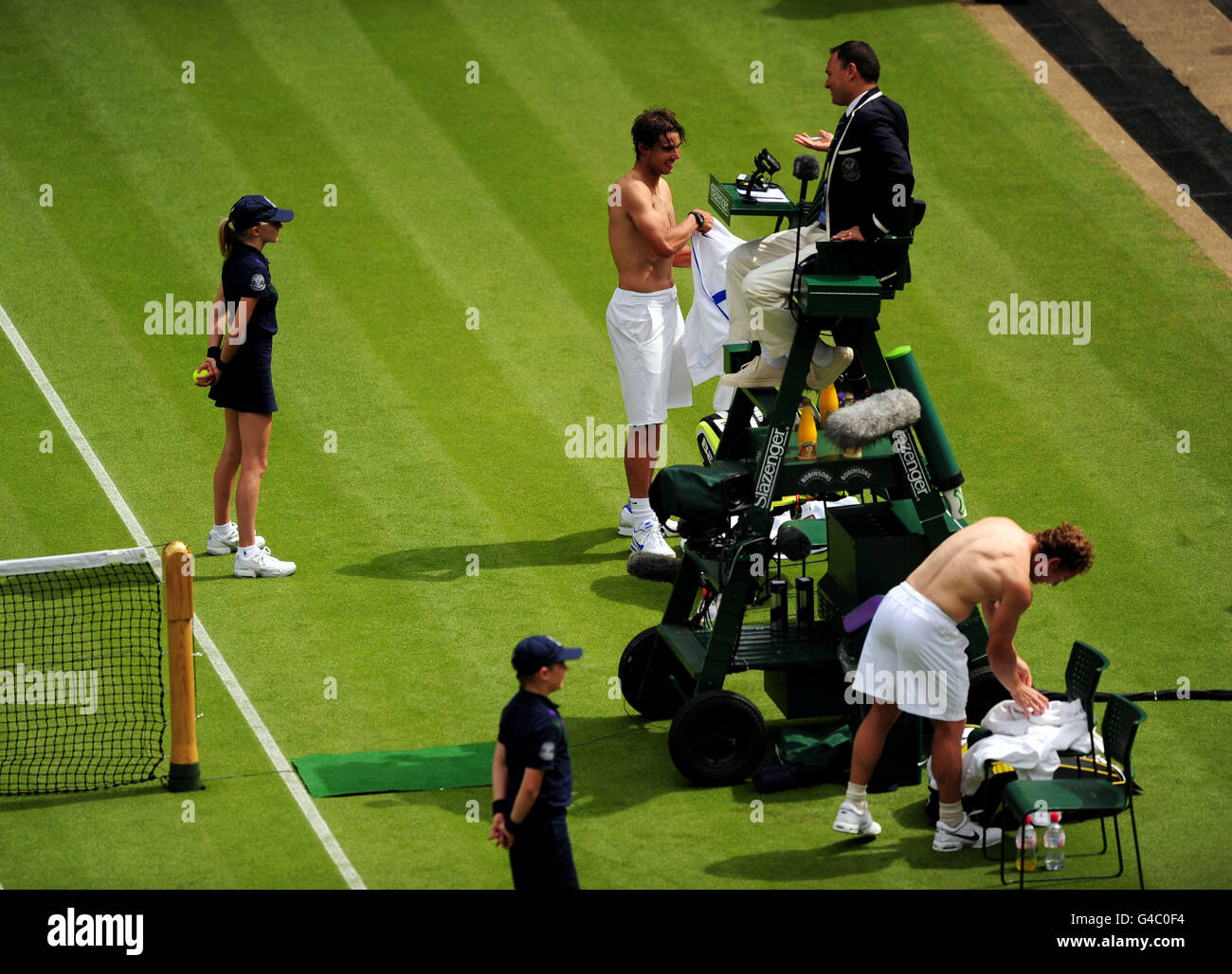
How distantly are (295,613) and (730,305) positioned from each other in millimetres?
A: 3827

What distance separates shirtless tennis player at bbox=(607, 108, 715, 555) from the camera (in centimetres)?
1419

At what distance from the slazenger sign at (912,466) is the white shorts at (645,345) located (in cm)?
363

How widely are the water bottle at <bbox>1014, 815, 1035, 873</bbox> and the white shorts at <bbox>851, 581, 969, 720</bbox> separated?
2.19 ft

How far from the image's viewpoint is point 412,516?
593 inches

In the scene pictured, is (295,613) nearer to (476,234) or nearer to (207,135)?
(476,234)

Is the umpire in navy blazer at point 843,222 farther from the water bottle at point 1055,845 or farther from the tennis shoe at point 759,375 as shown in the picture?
the water bottle at point 1055,845

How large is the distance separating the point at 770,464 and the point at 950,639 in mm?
1613

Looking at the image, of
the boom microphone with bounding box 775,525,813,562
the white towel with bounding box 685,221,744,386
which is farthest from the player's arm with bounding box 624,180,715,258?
the boom microphone with bounding box 775,525,813,562

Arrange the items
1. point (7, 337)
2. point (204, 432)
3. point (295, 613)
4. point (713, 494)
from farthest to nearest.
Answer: point (7, 337), point (204, 432), point (295, 613), point (713, 494)

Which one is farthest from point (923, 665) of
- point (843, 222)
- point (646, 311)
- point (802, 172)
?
point (646, 311)

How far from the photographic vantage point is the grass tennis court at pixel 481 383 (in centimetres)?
1091

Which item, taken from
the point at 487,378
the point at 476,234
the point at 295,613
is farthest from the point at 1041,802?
the point at 476,234

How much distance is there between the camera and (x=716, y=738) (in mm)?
11203

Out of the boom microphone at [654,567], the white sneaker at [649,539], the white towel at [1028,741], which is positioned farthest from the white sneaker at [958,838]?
the white sneaker at [649,539]
